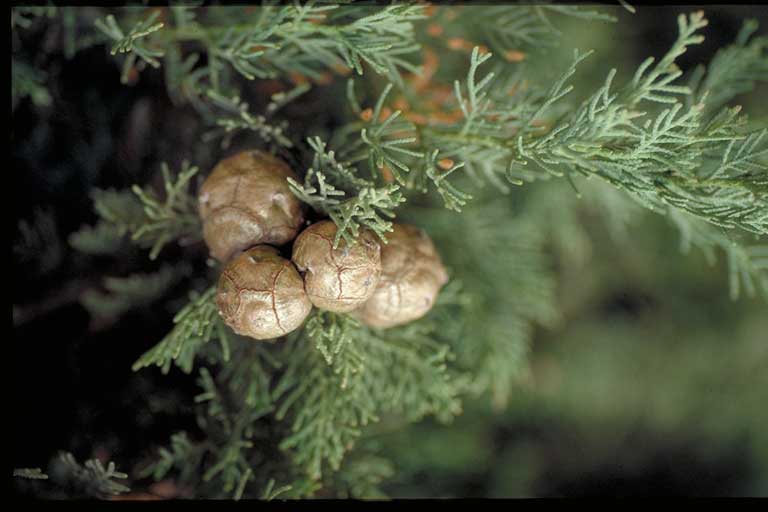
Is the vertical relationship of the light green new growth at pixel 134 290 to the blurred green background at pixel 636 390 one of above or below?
above

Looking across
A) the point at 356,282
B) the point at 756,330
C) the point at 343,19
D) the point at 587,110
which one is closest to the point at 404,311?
the point at 356,282

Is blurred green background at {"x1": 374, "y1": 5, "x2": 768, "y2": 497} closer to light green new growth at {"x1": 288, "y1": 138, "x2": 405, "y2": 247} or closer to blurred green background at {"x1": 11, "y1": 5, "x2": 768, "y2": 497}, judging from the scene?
blurred green background at {"x1": 11, "y1": 5, "x2": 768, "y2": 497}

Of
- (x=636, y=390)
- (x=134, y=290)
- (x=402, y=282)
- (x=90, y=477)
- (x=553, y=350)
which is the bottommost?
(x=636, y=390)

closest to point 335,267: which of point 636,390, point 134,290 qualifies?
point 134,290

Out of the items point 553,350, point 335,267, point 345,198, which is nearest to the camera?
point 335,267

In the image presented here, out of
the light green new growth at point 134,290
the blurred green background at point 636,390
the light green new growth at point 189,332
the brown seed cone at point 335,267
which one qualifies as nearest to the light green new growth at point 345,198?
the brown seed cone at point 335,267

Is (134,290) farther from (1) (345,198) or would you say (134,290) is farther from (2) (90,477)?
(1) (345,198)

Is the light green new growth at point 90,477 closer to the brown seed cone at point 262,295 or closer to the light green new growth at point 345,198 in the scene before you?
the brown seed cone at point 262,295

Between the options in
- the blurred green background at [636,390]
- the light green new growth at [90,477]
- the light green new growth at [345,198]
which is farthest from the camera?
the blurred green background at [636,390]
